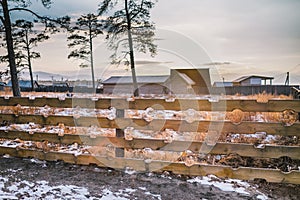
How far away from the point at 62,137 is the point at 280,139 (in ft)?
12.9

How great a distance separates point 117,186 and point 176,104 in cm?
137

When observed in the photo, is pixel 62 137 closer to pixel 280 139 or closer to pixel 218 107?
pixel 218 107

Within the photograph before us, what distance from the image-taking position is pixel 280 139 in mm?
4844

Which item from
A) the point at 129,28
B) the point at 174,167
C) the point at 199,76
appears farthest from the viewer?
the point at 199,76

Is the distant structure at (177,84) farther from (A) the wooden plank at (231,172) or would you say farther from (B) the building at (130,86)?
(A) the wooden plank at (231,172)

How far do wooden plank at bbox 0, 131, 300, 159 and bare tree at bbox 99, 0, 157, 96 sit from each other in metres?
12.0

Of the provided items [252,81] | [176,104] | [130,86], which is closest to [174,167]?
[176,104]

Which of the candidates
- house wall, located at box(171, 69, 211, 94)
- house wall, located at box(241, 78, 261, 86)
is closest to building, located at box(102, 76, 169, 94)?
house wall, located at box(171, 69, 211, 94)

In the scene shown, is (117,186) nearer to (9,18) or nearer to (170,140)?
(170,140)

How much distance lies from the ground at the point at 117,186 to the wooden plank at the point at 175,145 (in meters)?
0.39

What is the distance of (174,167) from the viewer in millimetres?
3775

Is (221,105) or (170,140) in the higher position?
(221,105)

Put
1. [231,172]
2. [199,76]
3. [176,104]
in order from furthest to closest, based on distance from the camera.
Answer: [199,76] → [176,104] → [231,172]

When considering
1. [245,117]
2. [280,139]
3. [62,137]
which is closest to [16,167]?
[62,137]
